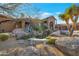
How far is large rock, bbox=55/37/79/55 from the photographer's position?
1310mm

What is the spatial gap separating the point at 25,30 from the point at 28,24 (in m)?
0.06

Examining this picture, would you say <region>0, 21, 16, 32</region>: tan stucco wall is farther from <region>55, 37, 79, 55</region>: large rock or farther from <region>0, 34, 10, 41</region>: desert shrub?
<region>55, 37, 79, 55</region>: large rock

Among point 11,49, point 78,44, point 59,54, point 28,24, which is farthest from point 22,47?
point 78,44

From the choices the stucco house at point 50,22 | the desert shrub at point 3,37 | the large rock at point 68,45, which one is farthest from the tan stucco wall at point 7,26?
the large rock at point 68,45

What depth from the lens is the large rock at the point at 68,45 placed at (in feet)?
4.30

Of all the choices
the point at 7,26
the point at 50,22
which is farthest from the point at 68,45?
the point at 7,26

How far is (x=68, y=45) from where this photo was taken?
4.35 feet

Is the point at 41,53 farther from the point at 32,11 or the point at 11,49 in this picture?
the point at 32,11

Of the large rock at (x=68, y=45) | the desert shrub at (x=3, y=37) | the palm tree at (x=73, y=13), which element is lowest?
the large rock at (x=68, y=45)

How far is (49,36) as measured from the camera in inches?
52.6

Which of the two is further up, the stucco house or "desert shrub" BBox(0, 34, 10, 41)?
the stucco house

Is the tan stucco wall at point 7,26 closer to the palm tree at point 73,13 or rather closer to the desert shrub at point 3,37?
the desert shrub at point 3,37

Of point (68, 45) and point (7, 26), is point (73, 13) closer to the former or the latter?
point (68, 45)

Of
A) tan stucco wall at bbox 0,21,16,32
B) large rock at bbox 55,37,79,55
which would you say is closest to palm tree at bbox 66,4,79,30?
large rock at bbox 55,37,79,55
